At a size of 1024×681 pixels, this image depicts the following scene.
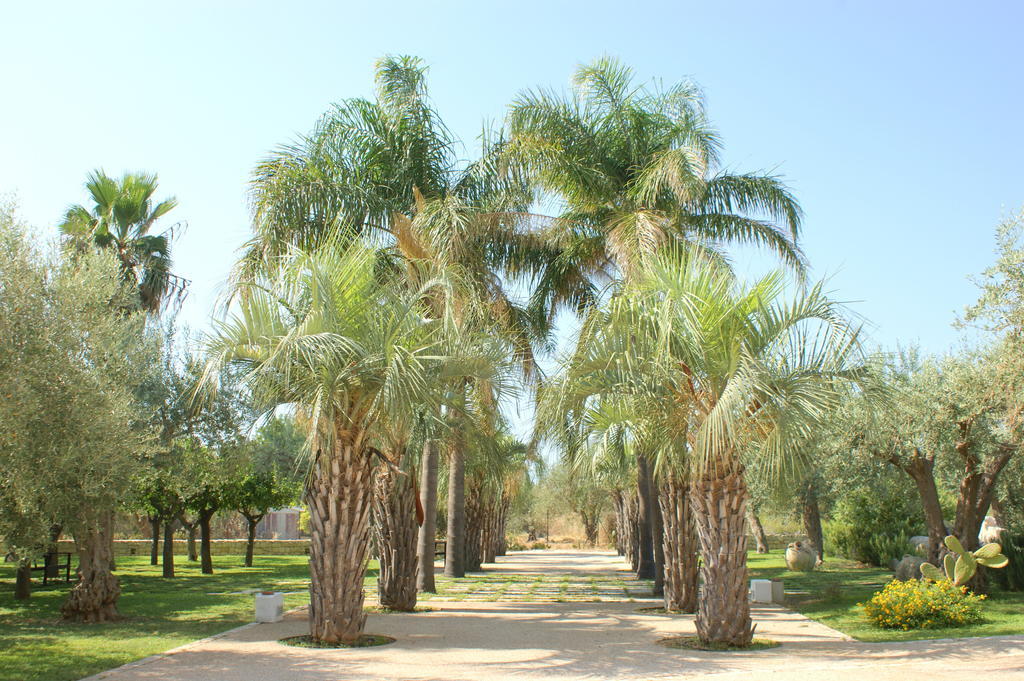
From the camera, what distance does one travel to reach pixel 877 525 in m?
29.2

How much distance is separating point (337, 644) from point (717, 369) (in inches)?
232

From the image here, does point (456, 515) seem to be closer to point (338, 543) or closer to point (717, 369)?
point (338, 543)

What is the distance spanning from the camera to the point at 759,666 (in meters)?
9.30

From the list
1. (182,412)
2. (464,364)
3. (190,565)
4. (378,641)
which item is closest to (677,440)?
(464,364)

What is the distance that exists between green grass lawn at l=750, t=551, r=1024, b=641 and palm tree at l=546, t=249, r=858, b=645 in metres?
2.93

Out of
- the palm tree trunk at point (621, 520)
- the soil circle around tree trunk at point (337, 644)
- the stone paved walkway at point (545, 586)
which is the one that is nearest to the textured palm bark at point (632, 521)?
the stone paved walkway at point (545, 586)

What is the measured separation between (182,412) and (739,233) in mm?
11909

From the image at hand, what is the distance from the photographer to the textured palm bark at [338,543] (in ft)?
35.3

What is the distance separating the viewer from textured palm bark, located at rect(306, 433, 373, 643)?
1077 centimetres

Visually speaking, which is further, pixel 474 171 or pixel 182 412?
pixel 474 171

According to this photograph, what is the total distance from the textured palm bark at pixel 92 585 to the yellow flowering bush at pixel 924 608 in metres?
12.2

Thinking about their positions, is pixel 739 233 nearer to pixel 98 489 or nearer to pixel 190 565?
pixel 98 489

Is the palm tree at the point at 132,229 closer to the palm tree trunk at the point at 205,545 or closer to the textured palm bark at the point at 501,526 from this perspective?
the palm tree trunk at the point at 205,545

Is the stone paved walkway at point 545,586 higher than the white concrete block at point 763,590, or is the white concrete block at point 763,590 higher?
the white concrete block at point 763,590
